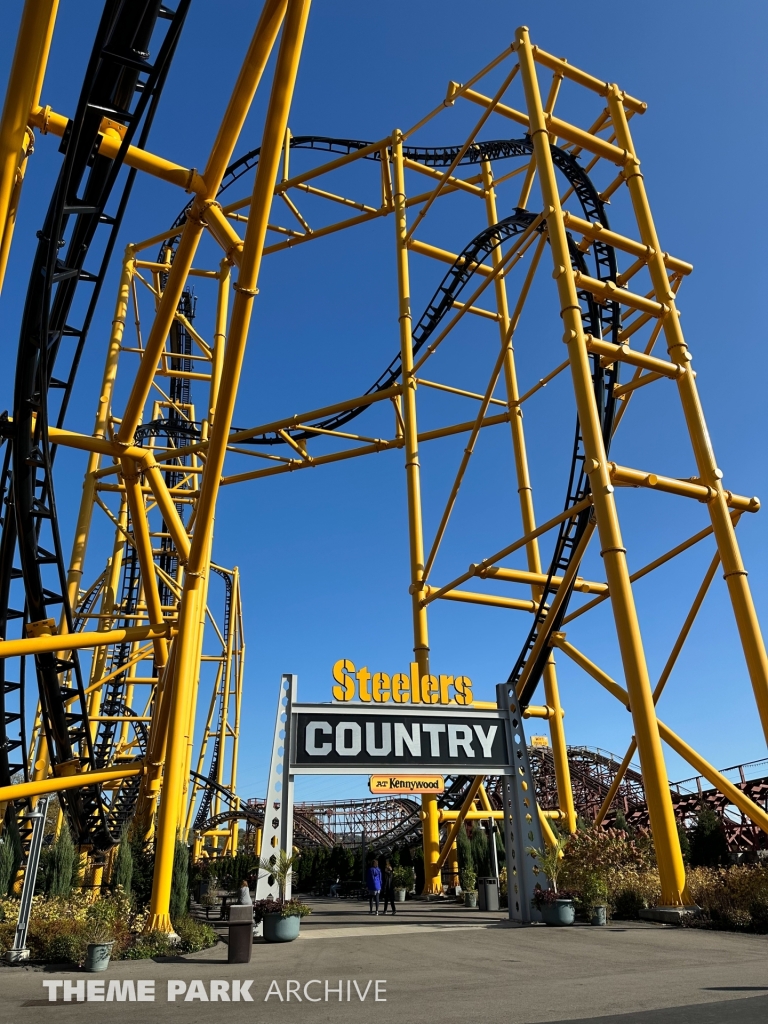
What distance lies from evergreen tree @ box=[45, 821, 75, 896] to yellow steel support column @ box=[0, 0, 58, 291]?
24.8 feet

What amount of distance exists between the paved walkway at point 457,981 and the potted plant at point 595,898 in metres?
0.29

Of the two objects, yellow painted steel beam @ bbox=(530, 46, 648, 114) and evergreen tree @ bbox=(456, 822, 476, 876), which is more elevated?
Result: yellow painted steel beam @ bbox=(530, 46, 648, 114)

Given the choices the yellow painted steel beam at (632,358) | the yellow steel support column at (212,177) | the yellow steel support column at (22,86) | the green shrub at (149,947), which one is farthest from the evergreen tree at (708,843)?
the yellow steel support column at (22,86)

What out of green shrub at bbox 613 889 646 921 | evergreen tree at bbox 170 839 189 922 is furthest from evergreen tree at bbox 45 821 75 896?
green shrub at bbox 613 889 646 921

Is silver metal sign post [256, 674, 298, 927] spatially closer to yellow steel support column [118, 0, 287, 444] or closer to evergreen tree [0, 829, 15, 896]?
evergreen tree [0, 829, 15, 896]

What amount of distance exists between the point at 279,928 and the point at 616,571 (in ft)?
19.8

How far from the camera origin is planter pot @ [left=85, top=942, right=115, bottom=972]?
701 centimetres

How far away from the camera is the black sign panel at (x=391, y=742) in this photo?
1030cm

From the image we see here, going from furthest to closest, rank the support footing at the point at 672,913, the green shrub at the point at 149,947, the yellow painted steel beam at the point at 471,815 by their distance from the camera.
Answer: the yellow painted steel beam at the point at 471,815 < the support footing at the point at 672,913 < the green shrub at the point at 149,947

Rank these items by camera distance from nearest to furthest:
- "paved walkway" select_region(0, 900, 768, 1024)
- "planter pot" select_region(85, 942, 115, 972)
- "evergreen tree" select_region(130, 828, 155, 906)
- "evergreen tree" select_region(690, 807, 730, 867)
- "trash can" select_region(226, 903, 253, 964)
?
"paved walkway" select_region(0, 900, 768, 1024) < "planter pot" select_region(85, 942, 115, 972) < "trash can" select_region(226, 903, 253, 964) < "evergreen tree" select_region(130, 828, 155, 906) < "evergreen tree" select_region(690, 807, 730, 867)

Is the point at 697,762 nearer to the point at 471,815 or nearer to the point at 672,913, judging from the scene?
the point at 672,913

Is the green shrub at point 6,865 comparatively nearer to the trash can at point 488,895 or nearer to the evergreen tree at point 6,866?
the evergreen tree at point 6,866

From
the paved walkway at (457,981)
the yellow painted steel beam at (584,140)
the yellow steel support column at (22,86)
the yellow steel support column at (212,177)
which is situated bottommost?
the paved walkway at (457,981)

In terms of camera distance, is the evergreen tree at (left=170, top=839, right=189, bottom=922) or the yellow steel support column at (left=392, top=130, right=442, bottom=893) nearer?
the evergreen tree at (left=170, top=839, right=189, bottom=922)
